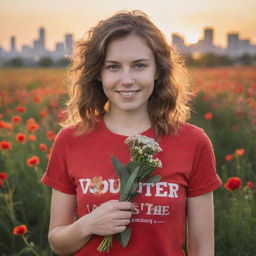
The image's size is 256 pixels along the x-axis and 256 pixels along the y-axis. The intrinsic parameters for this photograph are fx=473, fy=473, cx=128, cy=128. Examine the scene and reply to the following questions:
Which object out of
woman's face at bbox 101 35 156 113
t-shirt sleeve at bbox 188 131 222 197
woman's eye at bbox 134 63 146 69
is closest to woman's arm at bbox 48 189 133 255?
t-shirt sleeve at bbox 188 131 222 197

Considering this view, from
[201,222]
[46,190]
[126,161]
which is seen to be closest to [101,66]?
[126,161]

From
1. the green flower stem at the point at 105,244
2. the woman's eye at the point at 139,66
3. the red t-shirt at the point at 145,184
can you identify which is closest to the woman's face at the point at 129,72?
the woman's eye at the point at 139,66

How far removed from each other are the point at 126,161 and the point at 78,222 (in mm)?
313

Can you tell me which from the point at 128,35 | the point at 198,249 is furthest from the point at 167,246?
the point at 128,35

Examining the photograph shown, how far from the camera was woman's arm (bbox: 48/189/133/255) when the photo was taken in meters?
1.81

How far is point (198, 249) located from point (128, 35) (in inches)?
37.8

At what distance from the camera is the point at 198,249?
2.03 meters

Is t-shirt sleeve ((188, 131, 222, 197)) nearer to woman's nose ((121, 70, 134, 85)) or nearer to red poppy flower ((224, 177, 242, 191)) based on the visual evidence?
woman's nose ((121, 70, 134, 85))

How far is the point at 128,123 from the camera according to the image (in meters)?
2.08

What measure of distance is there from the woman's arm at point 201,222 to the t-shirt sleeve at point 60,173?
53 centimetres

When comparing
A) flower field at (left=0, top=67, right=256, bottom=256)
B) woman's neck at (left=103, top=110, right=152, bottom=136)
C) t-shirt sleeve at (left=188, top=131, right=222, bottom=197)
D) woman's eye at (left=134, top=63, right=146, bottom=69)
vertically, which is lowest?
flower field at (left=0, top=67, right=256, bottom=256)

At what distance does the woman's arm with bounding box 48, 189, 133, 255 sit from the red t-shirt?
48 millimetres

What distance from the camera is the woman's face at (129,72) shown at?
76.6 inches

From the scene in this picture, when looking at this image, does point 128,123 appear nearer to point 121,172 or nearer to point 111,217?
point 121,172
